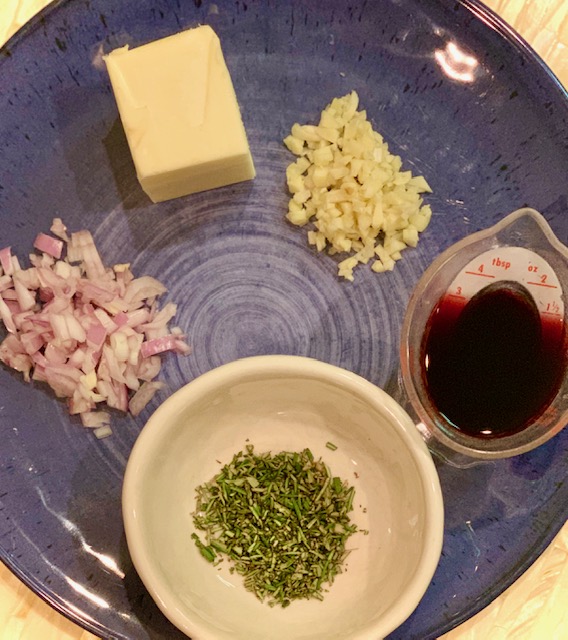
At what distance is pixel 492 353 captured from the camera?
1.45 meters

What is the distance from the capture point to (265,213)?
5.12 ft

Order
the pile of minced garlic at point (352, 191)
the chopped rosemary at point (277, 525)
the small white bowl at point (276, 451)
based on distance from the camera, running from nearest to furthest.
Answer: the small white bowl at point (276, 451), the chopped rosemary at point (277, 525), the pile of minced garlic at point (352, 191)

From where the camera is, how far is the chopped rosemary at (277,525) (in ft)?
4.54

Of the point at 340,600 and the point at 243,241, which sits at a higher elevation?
the point at 243,241

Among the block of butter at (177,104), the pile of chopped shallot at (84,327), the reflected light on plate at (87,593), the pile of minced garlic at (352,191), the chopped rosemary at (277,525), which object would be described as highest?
the block of butter at (177,104)

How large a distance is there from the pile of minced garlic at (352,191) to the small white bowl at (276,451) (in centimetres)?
34

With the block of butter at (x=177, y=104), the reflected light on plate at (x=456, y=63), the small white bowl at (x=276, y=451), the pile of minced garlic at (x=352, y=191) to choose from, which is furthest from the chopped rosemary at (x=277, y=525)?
the reflected light on plate at (x=456, y=63)

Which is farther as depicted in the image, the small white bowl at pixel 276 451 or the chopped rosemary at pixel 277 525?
the chopped rosemary at pixel 277 525

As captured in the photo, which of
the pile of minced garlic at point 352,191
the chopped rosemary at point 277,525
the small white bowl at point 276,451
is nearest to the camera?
the small white bowl at point 276,451

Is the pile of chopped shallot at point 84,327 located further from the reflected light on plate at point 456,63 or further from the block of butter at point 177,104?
the reflected light on plate at point 456,63

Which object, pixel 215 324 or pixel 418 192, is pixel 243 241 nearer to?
pixel 215 324

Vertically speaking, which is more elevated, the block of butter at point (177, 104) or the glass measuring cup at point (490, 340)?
the block of butter at point (177, 104)

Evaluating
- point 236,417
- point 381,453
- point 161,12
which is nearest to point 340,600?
point 381,453

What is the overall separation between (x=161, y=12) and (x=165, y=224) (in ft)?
1.56
